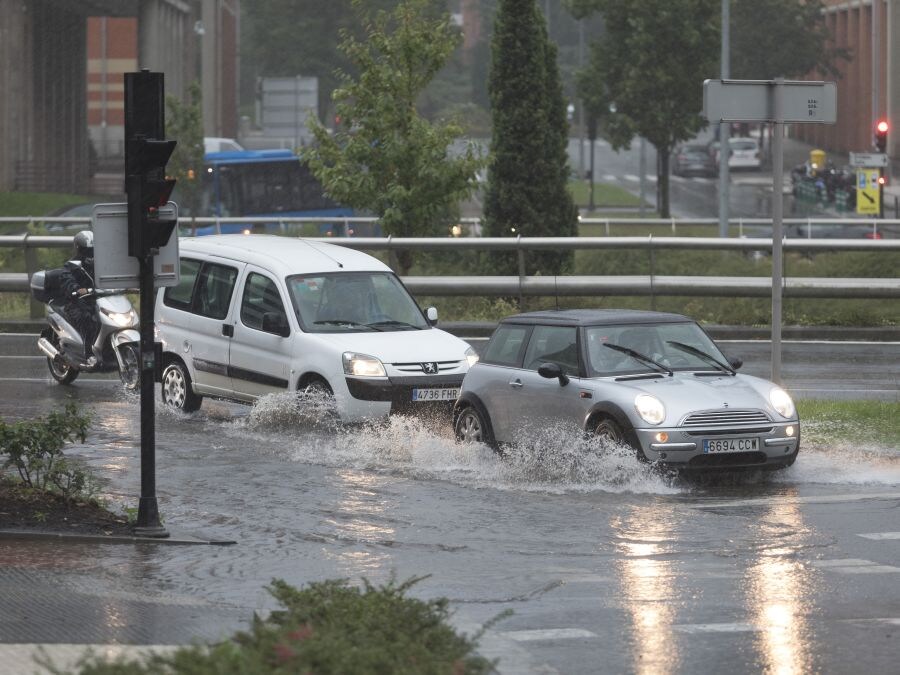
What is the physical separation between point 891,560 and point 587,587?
1949 mm

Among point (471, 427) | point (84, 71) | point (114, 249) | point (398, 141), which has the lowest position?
point (471, 427)

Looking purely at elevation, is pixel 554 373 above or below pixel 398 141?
below

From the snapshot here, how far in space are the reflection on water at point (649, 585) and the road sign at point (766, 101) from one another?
4.24 m

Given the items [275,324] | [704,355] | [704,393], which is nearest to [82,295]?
[275,324]

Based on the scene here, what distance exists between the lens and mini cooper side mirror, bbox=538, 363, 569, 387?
1279 centimetres

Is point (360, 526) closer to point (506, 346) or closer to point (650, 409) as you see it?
point (650, 409)

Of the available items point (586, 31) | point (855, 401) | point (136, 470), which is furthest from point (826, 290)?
point (586, 31)

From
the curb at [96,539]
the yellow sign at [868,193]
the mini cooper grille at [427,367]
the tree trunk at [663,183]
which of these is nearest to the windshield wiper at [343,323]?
the mini cooper grille at [427,367]

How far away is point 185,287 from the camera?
16.6 metres

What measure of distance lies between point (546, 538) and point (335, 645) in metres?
4.93

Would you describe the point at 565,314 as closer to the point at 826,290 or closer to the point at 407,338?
the point at 407,338

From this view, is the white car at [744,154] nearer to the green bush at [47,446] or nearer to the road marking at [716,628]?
the green bush at [47,446]

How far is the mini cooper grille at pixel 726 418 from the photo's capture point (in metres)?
12.1

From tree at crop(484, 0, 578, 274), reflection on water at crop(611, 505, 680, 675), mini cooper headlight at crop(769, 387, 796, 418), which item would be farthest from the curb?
tree at crop(484, 0, 578, 274)
